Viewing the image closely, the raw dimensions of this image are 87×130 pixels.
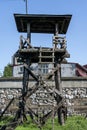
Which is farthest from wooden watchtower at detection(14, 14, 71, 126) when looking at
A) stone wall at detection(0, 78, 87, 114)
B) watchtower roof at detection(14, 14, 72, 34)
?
stone wall at detection(0, 78, 87, 114)

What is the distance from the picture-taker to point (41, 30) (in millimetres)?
24109

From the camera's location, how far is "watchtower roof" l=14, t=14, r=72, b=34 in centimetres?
2223

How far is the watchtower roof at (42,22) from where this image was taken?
72.9 feet

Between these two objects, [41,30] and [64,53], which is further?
[41,30]

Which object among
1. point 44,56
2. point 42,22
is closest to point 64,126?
point 44,56

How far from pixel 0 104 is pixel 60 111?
23.9 ft

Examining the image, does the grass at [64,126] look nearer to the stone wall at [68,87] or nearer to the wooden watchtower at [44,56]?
the wooden watchtower at [44,56]

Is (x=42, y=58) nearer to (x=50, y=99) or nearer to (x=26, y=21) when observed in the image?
(x=26, y=21)

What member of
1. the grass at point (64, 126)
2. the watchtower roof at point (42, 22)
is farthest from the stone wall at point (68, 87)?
the grass at point (64, 126)

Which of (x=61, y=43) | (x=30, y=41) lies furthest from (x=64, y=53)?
(x=30, y=41)

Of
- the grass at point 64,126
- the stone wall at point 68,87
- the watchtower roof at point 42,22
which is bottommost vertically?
the grass at point 64,126

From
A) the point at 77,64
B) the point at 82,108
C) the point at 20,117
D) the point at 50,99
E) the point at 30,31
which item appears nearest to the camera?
the point at 20,117

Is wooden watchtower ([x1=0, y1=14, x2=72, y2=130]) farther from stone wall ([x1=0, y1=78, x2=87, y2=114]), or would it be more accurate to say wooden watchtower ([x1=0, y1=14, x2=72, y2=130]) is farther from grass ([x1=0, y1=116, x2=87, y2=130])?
stone wall ([x1=0, y1=78, x2=87, y2=114])

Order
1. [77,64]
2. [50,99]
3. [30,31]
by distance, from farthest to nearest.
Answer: [77,64] → [50,99] → [30,31]
